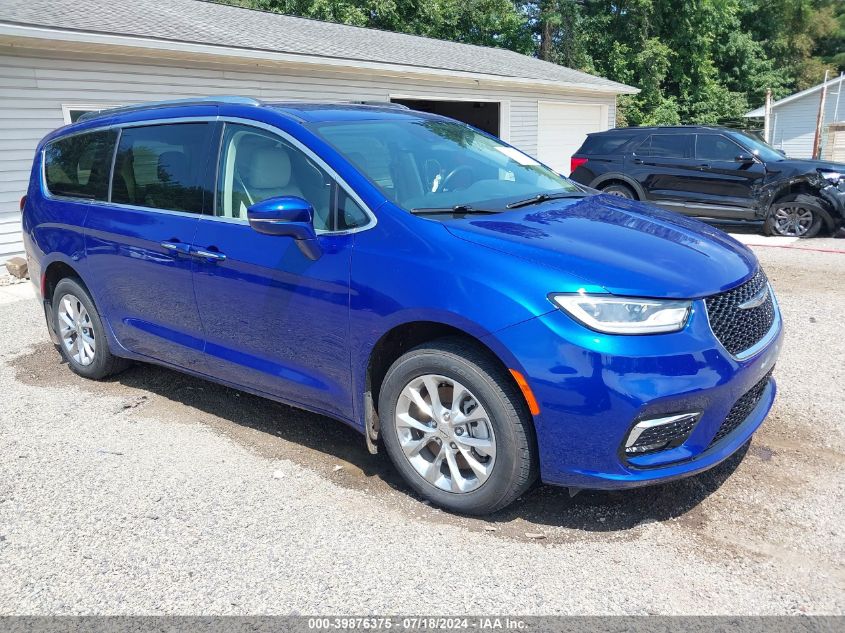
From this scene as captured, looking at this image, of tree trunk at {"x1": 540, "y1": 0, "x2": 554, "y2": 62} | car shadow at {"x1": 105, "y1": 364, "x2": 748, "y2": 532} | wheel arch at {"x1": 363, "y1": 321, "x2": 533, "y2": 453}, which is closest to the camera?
wheel arch at {"x1": 363, "y1": 321, "x2": 533, "y2": 453}

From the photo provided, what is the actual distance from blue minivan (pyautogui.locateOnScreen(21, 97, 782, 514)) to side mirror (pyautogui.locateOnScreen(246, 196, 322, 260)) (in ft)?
0.03

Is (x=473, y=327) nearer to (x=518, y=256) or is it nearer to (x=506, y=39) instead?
(x=518, y=256)

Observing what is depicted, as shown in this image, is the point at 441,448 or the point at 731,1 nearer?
the point at 441,448

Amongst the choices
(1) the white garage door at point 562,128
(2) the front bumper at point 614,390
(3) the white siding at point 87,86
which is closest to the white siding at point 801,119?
(1) the white garage door at point 562,128

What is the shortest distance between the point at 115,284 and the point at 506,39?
31.0 metres

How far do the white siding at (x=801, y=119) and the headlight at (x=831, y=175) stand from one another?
27.9 metres

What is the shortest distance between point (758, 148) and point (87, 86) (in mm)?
10216

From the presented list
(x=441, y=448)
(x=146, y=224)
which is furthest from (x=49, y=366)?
(x=441, y=448)

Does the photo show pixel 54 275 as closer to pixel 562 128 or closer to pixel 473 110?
pixel 473 110

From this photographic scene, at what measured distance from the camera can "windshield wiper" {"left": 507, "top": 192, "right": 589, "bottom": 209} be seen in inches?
144

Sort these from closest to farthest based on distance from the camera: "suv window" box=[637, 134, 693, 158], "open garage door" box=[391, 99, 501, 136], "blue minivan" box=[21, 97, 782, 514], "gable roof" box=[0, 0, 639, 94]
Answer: "blue minivan" box=[21, 97, 782, 514] < "gable roof" box=[0, 0, 639, 94] < "suv window" box=[637, 134, 693, 158] < "open garage door" box=[391, 99, 501, 136]

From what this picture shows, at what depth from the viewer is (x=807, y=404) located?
4.36 metres

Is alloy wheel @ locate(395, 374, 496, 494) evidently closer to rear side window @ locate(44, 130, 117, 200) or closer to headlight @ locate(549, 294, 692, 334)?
headlight @ locate(549, 294, 692, 334)

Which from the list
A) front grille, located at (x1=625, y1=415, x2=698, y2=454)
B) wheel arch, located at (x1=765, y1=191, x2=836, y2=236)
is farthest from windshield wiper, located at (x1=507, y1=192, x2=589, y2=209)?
wheel arch, located at (x1=765, y1=191, x2=836, y2=236)
